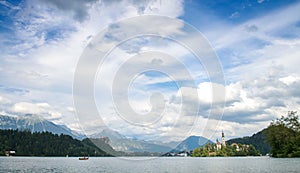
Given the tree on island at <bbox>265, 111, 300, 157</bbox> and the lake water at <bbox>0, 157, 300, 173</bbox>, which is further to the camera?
the tree on island at <bbox>265, 111, 300, 157</bbox>

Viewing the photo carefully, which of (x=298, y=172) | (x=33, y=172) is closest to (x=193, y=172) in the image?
(x=298, y=172)

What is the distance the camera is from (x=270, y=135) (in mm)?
135500

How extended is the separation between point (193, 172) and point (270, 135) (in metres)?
88.0

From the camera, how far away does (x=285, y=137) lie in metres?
132

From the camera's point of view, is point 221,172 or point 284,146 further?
point 284,146

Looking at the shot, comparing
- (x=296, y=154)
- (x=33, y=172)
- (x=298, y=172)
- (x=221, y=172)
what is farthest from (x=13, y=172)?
(x=296, y=154)

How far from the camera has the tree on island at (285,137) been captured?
417 ft

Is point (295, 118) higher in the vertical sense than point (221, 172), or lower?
higher

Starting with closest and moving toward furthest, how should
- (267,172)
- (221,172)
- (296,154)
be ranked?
(267,172) → (221,172) → (296,154)

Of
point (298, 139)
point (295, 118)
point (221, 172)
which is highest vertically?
point (295, 118)

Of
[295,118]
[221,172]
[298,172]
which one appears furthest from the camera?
[295,118]

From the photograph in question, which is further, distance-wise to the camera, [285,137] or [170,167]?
[285,137]

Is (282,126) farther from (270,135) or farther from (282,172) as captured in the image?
(282,172)

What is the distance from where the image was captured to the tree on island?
417ft
